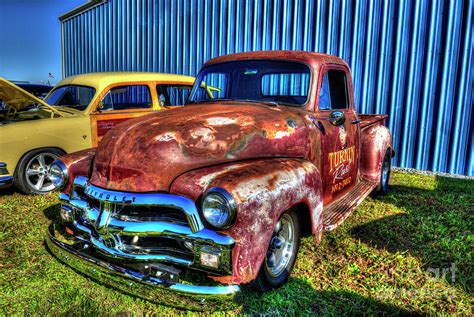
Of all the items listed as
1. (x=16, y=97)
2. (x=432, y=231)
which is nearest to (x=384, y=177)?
(x=432, y=231)

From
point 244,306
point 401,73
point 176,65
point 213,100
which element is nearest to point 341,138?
point 213,100

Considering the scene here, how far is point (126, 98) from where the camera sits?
5.68m

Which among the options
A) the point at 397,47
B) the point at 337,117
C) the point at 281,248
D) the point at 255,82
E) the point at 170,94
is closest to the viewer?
the point at 281,248

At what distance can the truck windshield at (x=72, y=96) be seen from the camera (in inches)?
213

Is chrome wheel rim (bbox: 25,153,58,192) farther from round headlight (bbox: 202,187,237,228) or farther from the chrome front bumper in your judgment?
round headlight (bbox: 202,187,237,228)

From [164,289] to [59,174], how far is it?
1.43 metres

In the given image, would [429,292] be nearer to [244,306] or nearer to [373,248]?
[373,248]

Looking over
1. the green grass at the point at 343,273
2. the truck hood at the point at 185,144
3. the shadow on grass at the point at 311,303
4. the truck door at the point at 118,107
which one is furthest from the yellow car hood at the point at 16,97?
the shadow on grass at the point at 311,303

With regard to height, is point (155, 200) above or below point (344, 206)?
above

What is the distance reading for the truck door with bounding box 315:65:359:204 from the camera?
10.7 feet

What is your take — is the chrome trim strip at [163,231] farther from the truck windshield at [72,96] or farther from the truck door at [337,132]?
the truck windshield at [72,96]

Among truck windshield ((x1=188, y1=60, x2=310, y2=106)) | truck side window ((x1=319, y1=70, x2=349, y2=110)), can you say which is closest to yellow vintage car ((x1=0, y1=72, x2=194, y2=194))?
truck windshield ((x1=188, y1=60, x2=310, y2=106))

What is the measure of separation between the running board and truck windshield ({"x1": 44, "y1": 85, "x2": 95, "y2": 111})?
387cm

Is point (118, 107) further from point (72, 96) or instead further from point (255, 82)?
point (255, 82)
